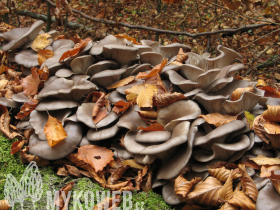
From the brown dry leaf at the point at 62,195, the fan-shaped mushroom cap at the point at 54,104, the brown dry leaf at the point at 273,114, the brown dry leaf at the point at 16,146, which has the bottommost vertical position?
the brown dry leaf at the point at 62,195

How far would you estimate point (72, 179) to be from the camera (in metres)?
2.71

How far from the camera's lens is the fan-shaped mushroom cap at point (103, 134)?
8.69ft

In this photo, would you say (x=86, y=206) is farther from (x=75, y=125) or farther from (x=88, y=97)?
(x=88, y=97)

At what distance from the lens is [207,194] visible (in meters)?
2.14

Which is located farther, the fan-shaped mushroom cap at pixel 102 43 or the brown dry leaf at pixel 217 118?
the fan-shaped mushroom cap at pixel 102 43

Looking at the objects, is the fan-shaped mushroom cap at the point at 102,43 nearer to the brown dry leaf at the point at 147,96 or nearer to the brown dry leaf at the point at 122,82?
the brown dry leaf at the point at 122,82

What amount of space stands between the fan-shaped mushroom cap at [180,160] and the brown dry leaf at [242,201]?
0.52 meters

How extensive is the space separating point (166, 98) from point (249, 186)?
1227 mm

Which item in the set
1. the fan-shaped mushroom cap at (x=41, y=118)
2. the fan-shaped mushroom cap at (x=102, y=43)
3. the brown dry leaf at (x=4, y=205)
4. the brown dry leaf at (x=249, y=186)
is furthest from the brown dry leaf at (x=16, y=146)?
the brown dry leaf at (x=249, y=186)

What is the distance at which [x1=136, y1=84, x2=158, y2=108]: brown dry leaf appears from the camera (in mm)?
2759

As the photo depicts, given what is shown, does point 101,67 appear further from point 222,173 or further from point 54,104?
point 222,173

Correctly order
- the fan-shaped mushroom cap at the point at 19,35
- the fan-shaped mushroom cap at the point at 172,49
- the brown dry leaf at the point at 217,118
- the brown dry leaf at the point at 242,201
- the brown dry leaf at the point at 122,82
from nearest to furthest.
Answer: the brown dry leaf at the point at 242,201, the brown dry leaf at the point at 217,118, the brown dry leaf at the point at 122,82, the fan-shaped mushroom cap at the point at 172,49, the fan-shaped mushroom cap at the point at 19,35

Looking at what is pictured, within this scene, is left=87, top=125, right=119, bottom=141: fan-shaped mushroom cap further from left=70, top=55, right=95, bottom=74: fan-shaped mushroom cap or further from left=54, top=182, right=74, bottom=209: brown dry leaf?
left=70, top=55, right=95, bottom=74: fan-shaped mushroom cap

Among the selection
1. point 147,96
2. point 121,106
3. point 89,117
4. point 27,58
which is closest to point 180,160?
point 147,96
